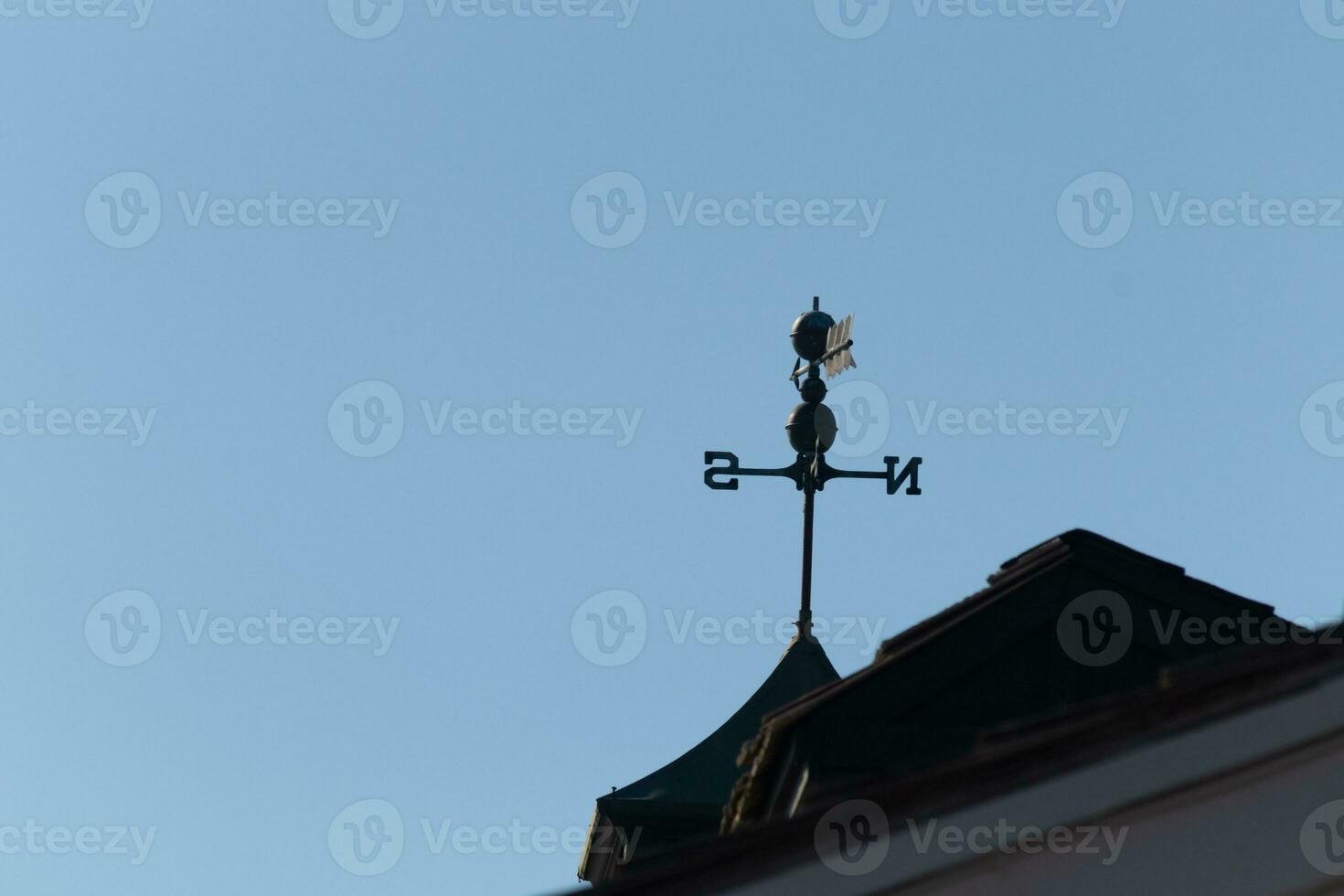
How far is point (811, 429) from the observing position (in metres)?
11.7

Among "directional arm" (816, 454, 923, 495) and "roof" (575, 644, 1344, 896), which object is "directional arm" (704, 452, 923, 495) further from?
"roof" (575, 644, 1344, 896)

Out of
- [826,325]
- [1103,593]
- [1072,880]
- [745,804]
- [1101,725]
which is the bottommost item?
[1072,880]

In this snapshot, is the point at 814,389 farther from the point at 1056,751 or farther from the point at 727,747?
the point at 1056,751

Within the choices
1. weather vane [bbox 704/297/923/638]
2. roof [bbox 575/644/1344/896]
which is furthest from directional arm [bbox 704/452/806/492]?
roof [bbox 575/644/1344/896]

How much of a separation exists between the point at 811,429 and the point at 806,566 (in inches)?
39.0

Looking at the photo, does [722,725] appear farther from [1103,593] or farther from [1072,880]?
[1072,880]

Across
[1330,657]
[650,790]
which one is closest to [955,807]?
[1330,657]

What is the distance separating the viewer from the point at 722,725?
11227 millimetres

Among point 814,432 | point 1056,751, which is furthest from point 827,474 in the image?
point 1056,751

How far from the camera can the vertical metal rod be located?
11047 mm

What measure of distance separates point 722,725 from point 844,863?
6.14 m

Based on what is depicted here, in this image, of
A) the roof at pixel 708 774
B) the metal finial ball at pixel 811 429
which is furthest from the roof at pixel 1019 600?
the metal finial ball at pixel 811 429

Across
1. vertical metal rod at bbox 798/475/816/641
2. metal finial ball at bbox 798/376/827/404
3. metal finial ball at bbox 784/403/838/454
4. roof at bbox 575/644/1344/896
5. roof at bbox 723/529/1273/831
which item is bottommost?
roof at bbox 575/644/1344/896

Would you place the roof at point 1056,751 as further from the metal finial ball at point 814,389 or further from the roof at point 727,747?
the metal finial ball at point 814,389
